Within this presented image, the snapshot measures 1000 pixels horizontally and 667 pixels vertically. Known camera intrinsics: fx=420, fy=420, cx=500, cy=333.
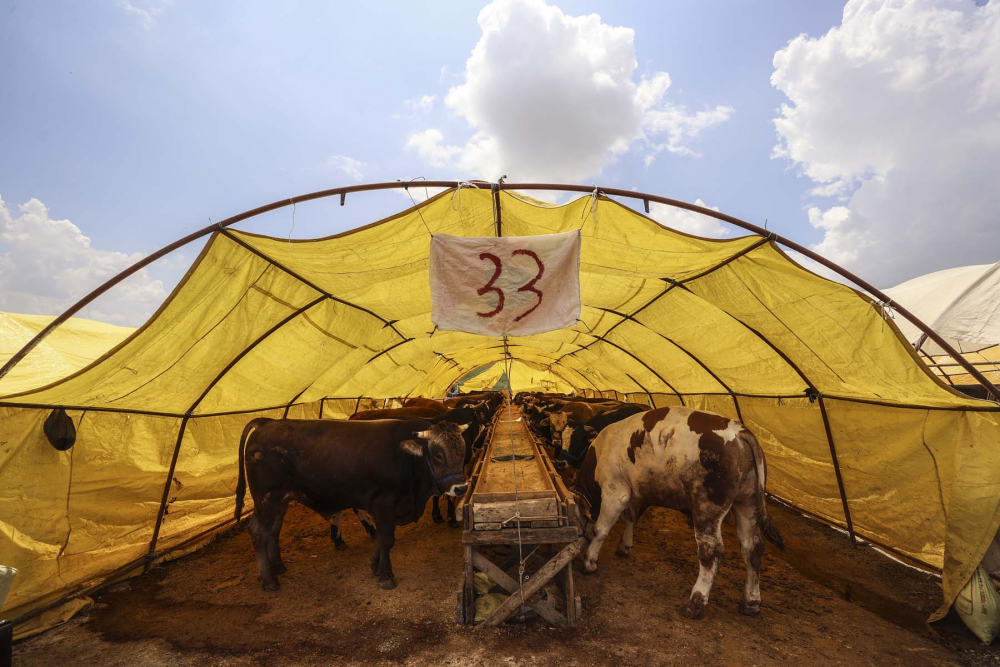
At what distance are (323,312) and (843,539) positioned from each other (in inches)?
355

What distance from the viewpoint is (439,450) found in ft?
19.1

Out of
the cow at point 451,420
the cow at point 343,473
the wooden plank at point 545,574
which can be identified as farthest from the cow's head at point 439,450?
the cow at point 451,420

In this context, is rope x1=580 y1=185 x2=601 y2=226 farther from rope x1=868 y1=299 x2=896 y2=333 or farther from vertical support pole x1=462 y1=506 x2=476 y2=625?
vertical support pole x1=462 y1=506 x2=476 y2=625

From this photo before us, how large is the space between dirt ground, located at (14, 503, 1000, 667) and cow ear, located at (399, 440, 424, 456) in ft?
5.66

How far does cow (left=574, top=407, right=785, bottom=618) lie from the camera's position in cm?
477

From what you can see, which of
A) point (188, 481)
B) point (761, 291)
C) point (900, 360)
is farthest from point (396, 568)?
point (900, 360)

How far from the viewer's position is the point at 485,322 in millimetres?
5059

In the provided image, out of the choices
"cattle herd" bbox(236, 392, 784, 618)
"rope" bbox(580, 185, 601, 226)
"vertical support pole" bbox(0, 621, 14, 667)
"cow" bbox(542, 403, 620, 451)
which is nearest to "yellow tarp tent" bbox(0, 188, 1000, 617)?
"rope" bbox(580, 185, 601, 226)

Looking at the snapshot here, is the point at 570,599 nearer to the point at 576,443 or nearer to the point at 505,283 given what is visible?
the point at 505,283

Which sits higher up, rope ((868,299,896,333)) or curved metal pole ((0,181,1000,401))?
curved metal pole ((0,181,1000,401))

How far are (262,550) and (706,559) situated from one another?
5590 millimetres

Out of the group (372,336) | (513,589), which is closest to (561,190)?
(513,589)

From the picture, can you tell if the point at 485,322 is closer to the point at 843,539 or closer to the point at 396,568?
the point at 396,568

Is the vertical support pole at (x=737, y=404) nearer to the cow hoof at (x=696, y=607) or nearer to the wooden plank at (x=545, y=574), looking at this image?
the cow hoof at (x=696, y=607)
